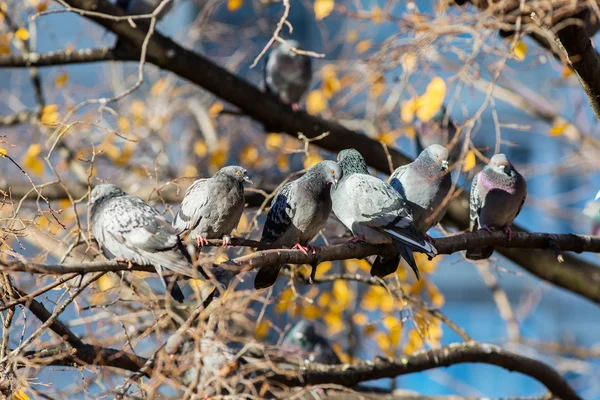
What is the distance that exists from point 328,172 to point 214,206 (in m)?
0.58

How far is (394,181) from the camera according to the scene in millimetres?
4113

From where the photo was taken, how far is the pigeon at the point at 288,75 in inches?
284

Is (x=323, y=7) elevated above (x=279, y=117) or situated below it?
above

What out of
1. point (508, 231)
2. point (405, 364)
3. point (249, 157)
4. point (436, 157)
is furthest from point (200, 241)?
point (249, 157)

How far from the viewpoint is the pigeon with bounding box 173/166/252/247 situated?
3865 mm

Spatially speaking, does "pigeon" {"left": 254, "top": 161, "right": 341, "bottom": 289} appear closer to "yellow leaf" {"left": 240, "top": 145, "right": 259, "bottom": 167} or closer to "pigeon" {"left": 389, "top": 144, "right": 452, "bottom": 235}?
"pigeon" {"left": 389, "top": 144, "right": 452, "bottom": 235}

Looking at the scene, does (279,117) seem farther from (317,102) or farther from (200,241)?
(317,102)

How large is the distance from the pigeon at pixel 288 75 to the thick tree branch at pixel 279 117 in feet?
5.13

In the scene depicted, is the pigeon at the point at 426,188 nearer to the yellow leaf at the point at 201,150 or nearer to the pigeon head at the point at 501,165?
the pigeon head at the point at 501,165

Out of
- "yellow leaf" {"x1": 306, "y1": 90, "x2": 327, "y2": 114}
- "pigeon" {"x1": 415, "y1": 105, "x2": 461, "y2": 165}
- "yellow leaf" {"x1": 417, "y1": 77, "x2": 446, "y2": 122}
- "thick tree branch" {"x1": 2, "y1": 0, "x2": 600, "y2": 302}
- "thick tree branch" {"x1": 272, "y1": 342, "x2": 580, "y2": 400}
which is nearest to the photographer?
"thick tree branch" {"x1": 272, "y1": 342, "x2": 580, "y2": 400}

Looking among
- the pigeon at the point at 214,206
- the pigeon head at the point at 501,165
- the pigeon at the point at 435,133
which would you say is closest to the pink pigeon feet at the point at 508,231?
the pigeon head at the point at 501,165

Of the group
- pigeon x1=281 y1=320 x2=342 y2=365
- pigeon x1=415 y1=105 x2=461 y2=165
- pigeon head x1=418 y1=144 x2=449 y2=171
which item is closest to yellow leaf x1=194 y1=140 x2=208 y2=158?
pigeon x1=415 y1=105 x2=461 y2=165

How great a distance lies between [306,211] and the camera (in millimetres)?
3826

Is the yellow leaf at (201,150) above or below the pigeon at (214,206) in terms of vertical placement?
above
